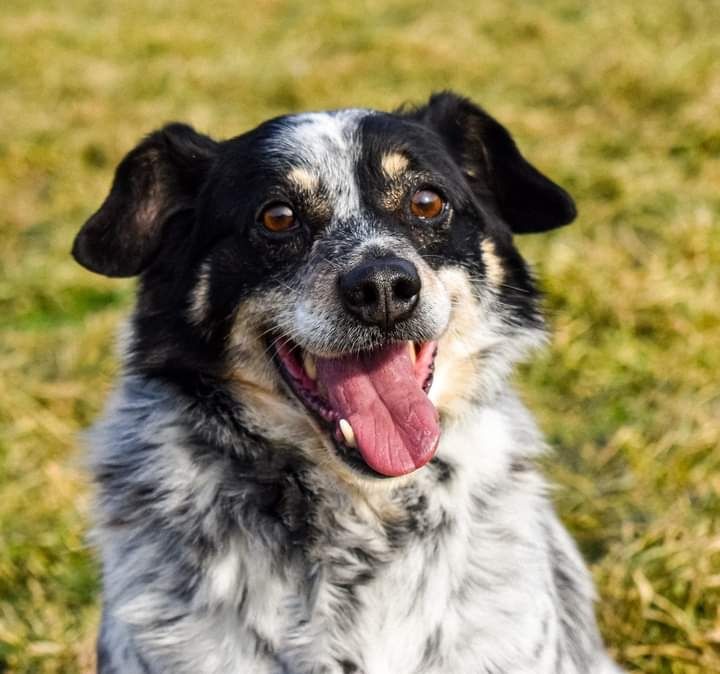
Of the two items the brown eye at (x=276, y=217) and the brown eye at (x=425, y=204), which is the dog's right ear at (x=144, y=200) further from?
the brown eye at (x=425, y=204)

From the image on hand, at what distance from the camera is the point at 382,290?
274 cm

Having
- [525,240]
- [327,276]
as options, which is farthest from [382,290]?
[525,240]

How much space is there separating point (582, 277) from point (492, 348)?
3112 millimetres

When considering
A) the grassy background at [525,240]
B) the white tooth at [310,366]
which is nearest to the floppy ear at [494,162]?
the white tooth at [310,366]

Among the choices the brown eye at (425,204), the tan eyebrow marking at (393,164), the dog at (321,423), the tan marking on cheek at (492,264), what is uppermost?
the tan eyebrow marking at (393,164)

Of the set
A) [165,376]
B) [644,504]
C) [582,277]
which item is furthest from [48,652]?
[582,277]

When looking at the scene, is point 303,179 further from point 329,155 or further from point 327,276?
point 327,276

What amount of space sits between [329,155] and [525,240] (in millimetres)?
3872

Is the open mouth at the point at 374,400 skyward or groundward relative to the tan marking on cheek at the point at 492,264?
groundward

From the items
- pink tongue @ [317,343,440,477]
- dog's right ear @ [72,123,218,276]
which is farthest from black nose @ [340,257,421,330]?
dog's right ear @ [72,123,218,276]

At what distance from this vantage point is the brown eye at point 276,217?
3.02m

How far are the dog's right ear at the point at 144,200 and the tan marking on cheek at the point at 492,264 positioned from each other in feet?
2.82

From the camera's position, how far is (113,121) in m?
9.66

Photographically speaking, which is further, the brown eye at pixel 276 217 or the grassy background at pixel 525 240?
the grassy background at pixel 525 240
